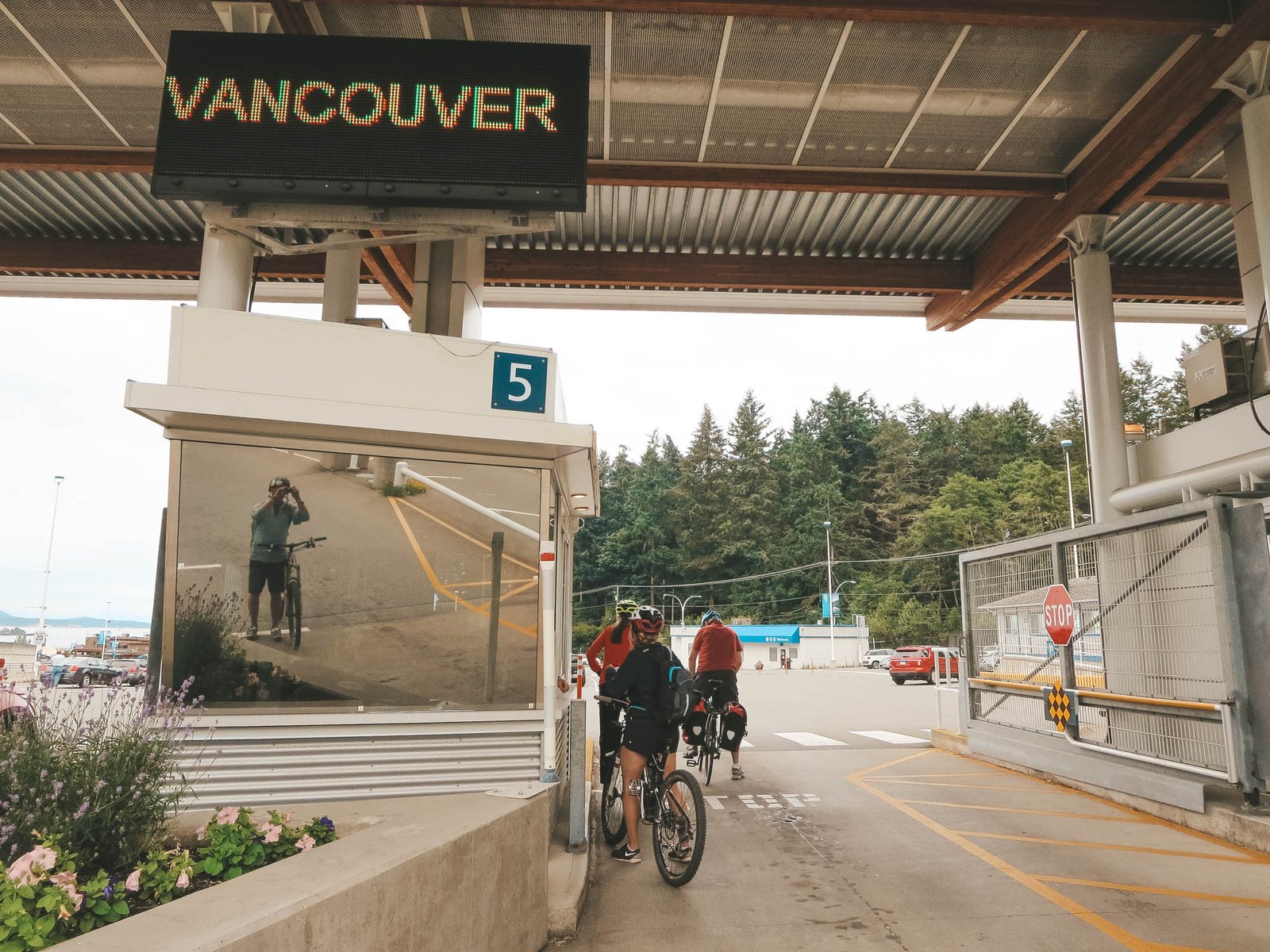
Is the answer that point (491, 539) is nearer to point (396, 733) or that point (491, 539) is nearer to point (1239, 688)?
point (396, 733)

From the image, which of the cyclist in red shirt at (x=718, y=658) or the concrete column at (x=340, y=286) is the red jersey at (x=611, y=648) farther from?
the concrete column at (x=340, y=286)

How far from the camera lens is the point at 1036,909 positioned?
530 centimetres

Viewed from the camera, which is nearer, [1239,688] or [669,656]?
[669,656]

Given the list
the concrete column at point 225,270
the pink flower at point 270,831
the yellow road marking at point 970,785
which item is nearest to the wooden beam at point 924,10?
the concrete column at point 225,270

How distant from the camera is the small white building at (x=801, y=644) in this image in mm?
65438

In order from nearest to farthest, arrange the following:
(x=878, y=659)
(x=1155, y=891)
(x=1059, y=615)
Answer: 1. (x=1155, y=891)
2. (x=1059, y=615)
3. (x=878, y=659)

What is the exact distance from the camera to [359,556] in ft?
21.8

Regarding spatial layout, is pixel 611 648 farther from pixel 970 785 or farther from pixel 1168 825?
pixel 1168 825

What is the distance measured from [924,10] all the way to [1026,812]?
7454 mm

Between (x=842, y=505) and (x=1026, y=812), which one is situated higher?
(x=842, y=505)

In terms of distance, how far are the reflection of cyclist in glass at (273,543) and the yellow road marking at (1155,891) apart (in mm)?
5635

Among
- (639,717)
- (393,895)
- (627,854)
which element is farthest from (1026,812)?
(393,895)

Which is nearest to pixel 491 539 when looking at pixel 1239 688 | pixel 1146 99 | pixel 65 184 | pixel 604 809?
pixel 604 809

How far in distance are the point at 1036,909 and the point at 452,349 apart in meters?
5.56
